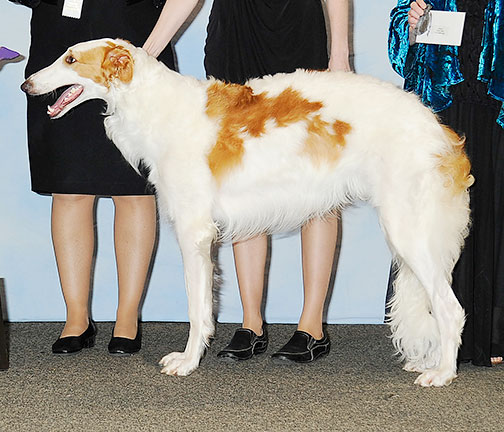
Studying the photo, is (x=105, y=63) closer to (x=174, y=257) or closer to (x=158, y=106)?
(x=158, y=106)

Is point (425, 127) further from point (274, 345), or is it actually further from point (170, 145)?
point (274, 345)

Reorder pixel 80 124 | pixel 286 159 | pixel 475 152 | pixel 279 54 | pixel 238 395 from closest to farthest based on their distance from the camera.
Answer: pixel 238 395, pixel 286 159, pixel 475 152, pixel 279 54, pixel 80 124

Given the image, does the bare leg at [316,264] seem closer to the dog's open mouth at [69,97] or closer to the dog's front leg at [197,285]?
the dog's front leg at [197,285]

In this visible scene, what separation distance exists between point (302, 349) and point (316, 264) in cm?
36

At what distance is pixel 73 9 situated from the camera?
3.16 meters

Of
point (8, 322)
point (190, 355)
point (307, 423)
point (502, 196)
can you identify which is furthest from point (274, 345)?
point (8, 322)

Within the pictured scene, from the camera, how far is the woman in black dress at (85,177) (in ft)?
10.5

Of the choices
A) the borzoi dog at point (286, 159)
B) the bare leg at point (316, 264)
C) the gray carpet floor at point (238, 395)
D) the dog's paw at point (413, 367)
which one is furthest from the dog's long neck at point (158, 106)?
the dog's paw at point (413, 367)

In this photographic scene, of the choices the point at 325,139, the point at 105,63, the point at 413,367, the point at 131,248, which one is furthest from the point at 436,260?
the point at 105,63

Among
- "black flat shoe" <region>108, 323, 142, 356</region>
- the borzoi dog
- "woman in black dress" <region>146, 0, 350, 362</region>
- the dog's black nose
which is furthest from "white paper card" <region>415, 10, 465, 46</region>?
"black flat shoe" <region>108, 323, 142, 356</region>

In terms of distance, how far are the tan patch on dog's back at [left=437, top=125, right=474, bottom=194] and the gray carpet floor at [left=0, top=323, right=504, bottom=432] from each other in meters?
0.75

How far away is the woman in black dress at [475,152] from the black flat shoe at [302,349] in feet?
1.90

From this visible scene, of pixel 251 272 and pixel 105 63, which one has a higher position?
pixel 105 63

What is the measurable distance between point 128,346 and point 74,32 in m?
1.35
